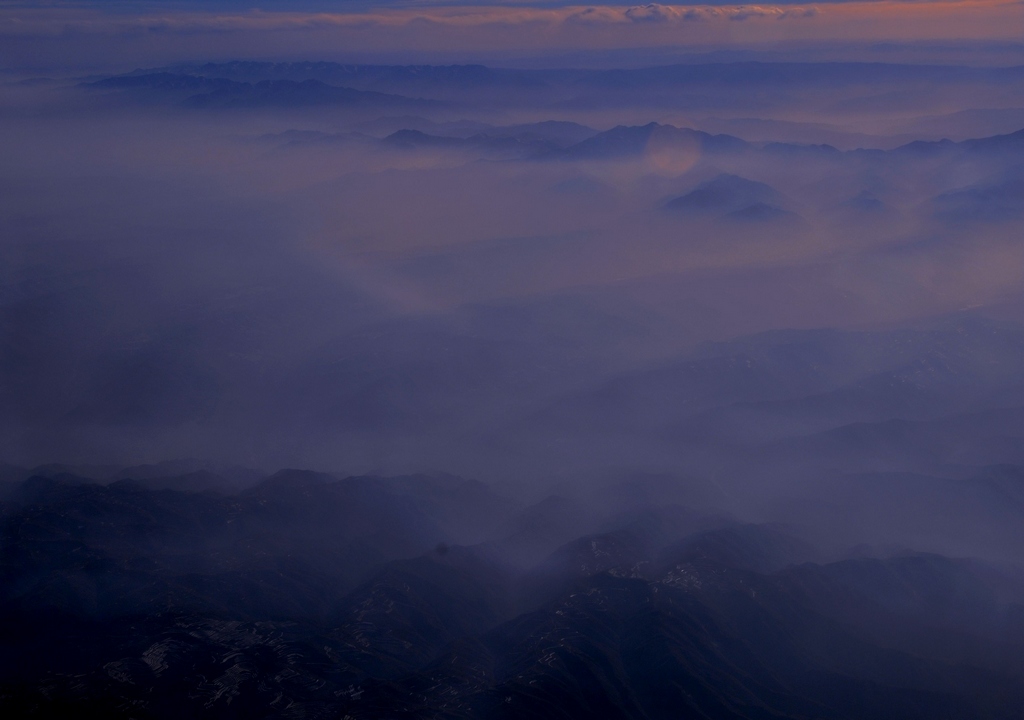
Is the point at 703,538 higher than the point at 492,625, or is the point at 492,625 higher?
the point at 703,538

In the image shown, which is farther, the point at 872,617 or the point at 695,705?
the point at 872,617

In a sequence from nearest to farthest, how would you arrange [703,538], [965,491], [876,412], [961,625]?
[961,625] → [703,538] → [965,491] → [876,412]

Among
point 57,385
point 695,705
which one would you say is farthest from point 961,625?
point 57,385

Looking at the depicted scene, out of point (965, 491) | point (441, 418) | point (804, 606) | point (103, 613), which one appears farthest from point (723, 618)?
point (441, 418)

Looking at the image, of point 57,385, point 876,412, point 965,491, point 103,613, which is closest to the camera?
point 103,613

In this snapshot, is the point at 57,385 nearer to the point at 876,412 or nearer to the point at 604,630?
the point at 604,630

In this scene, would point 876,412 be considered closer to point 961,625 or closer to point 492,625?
point 961,625
